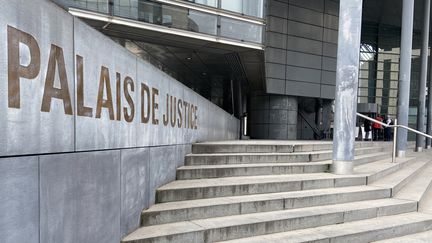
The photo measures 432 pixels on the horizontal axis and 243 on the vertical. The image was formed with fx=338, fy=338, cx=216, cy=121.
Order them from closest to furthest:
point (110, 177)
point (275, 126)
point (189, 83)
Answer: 1. point (110, 177)
2. point (275, 126)
3. point (189, 83)

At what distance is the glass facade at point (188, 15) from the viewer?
12.0 m

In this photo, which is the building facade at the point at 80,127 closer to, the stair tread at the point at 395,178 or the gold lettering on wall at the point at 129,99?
the gold lettering on wall at the point at 129,99

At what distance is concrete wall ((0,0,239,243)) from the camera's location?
7.02 ft

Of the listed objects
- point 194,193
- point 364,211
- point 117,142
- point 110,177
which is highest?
point 117,142

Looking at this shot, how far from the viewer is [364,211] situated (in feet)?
17.2

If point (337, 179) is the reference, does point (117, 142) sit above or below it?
above

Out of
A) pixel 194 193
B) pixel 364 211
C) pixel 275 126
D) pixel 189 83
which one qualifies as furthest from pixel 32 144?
pixel 189 83

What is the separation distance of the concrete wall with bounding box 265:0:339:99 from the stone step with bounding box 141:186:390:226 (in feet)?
44.3

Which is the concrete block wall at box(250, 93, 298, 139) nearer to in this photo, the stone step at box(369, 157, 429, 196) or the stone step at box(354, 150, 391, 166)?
the stone step at box(354, 150, 391, 166)

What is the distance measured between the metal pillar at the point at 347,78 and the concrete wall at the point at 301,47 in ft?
38.2

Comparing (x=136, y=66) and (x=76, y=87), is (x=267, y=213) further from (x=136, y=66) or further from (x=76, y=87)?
(x=76, y=87)

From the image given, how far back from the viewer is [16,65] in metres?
2.16

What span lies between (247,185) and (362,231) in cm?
171

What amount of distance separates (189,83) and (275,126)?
7.03m
